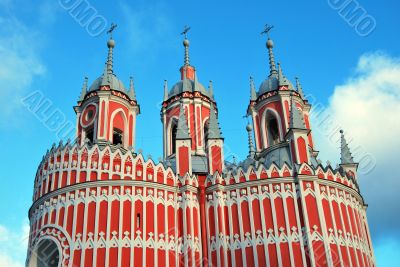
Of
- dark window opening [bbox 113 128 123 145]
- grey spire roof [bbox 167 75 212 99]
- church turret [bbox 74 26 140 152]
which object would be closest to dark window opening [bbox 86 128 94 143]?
church turret [bbox 74 26 140 152]

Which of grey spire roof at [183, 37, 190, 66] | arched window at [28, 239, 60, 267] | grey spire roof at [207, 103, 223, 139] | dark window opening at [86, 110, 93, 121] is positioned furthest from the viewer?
grey spire roof at [183, 37, 190, 66]

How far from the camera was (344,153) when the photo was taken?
27.7 meters

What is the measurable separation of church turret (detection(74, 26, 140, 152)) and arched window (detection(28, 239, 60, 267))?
6.46 m

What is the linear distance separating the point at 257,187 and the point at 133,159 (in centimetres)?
630

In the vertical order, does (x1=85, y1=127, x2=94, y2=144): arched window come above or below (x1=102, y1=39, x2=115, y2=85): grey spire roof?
below

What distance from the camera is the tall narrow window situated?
95.0 ft

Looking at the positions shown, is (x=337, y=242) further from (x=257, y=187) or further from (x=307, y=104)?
(x=307, y=104)

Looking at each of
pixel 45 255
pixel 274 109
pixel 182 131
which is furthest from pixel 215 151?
pixel 45 255

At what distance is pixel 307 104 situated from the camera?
1212 inches

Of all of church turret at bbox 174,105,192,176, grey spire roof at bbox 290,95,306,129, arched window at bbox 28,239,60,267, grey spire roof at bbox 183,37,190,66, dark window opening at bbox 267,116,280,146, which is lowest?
arched window at bbox 28,239,60,267

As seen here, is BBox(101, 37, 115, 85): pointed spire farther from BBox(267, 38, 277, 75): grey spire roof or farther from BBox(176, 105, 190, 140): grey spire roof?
BBox(267, 38, 277, 75): grey spire roof

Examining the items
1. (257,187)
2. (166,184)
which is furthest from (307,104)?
(166,184)

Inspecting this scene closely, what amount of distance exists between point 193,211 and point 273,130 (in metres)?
9.62

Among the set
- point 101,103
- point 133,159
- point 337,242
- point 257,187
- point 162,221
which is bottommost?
point 337,242
